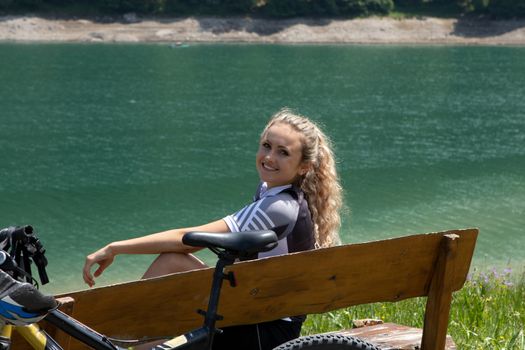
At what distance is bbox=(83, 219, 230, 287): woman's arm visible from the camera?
11.8ft

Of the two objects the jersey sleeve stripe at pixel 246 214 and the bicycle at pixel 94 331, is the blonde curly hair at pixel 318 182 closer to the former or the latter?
the jersey sleeve stripe at pixel 246 214

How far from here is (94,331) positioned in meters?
3.04

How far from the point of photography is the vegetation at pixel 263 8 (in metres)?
87.7

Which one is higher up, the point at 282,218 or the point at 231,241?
the point at 231,241

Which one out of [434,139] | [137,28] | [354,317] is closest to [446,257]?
[354,317]

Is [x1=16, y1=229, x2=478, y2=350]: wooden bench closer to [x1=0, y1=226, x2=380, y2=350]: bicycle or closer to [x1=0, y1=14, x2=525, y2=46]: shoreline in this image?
[x1=0, y1=226, x2=380, y2=350]: bicycle

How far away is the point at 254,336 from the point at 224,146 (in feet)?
82.8

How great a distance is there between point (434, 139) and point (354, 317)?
24.9 m

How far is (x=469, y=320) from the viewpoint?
623 cm

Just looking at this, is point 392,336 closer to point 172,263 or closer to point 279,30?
point 172,263

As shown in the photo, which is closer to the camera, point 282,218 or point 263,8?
point 282,218

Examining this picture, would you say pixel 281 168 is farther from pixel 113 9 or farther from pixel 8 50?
pixel 113 9

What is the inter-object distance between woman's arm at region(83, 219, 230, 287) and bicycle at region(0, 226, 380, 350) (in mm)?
397

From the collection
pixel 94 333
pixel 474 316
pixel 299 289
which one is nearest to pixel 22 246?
pixel 94 333
